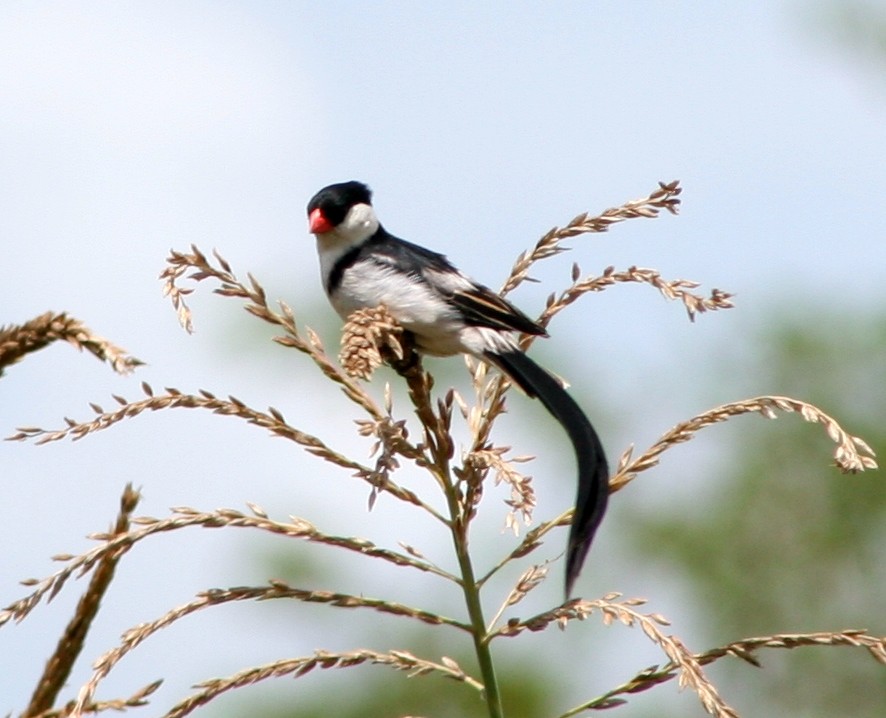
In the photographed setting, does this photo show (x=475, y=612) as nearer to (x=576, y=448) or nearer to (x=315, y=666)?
(x=315, y=666)

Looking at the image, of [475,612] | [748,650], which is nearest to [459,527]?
[475,612]

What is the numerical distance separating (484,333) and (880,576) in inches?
681

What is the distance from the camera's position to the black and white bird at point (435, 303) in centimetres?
268

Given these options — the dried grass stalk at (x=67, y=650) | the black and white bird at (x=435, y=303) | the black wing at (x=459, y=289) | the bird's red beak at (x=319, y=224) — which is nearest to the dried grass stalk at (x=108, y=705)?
the dried grass stalk at (x=67, y=650)

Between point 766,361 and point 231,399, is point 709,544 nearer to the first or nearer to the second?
point 766,361

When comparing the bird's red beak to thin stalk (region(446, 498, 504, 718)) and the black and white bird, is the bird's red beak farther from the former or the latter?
thin stalk (region(446, 498, 504, 718))

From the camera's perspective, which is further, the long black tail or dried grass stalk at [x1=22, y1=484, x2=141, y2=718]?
the long black tail

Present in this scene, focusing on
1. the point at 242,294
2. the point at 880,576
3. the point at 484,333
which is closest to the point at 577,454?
the point at 242,294

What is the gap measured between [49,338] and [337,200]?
275 cm

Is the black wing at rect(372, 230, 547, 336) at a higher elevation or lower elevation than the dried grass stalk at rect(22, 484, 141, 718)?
higher

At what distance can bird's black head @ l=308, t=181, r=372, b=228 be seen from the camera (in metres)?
4.59

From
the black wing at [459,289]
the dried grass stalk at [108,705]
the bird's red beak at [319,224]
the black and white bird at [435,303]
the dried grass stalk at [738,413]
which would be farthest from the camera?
the bird's red beak at [319,224]

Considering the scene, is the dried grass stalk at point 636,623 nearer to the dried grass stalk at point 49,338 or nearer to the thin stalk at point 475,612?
the thin stalk at point 475,612

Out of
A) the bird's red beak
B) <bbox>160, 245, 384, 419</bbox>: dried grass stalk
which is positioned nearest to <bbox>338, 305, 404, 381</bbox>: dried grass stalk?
<bbox>160, 245, 384, 419</bbox>: dried grass stalk
